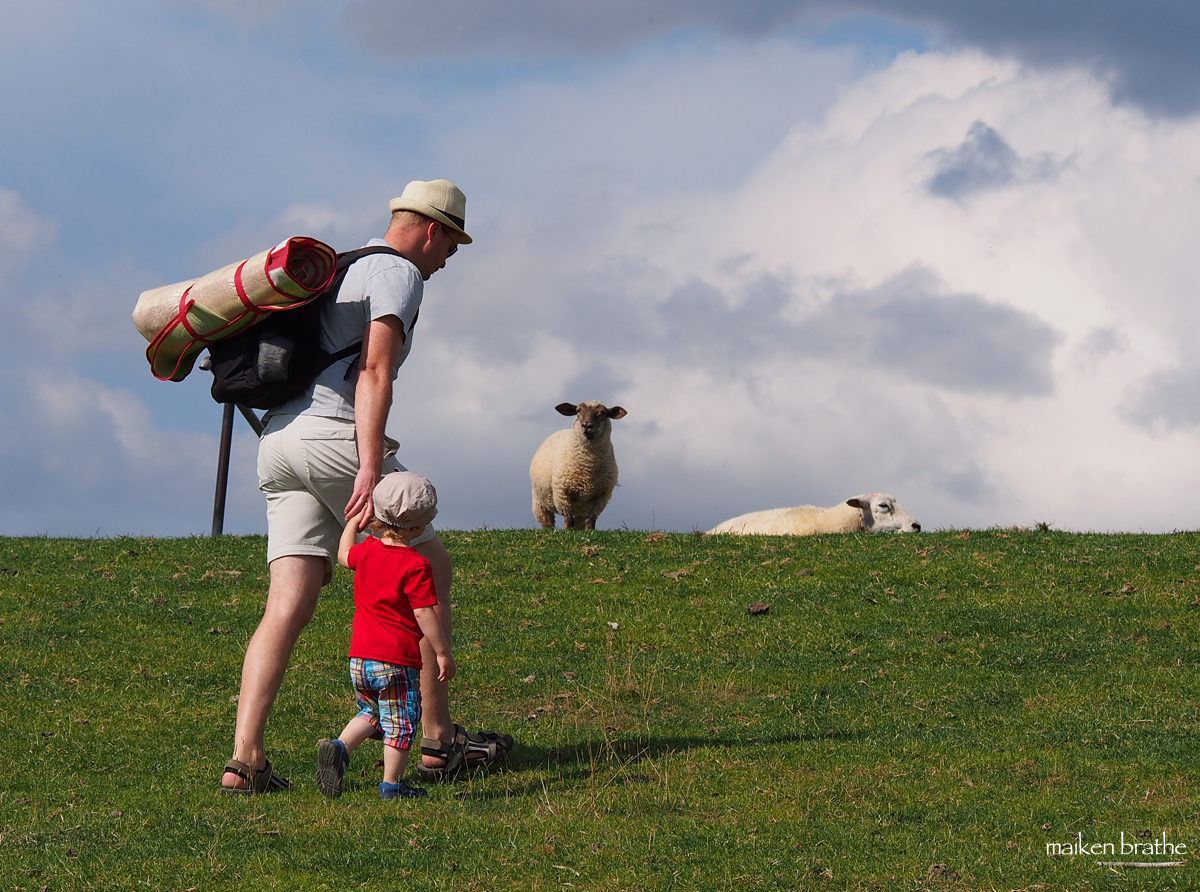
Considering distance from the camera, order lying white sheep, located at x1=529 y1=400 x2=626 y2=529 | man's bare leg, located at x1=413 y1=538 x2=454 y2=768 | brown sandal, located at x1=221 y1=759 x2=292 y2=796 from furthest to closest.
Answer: lying white sheep, located at x1=529 y1=400 x2=626 y2=529, man's bare leg, located at x1=413 y1=538 x2=454 y2=768, brown sandal, located at x1=221 y1=759 x2=292 y2=796

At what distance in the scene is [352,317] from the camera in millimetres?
7203

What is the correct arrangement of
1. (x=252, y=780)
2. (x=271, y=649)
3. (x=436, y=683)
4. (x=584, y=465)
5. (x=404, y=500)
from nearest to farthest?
(x=404, y=500) < (x=271, y=649) < (x=252, y=780) < (x=436, y=683) < (x=584, y=465)

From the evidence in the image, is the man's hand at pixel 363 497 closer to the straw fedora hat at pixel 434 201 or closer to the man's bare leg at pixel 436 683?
the man's bare leg at pixel 436 683

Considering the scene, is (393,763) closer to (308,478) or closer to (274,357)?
(308,478)

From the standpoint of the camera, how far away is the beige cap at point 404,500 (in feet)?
22.1

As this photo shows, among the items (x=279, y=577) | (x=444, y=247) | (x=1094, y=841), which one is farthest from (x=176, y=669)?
(x=1094, y=841)

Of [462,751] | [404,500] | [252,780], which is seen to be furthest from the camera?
[462,751]

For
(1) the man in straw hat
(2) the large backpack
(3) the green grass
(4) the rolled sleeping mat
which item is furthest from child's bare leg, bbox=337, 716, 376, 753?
(4) the rolled sleeping mat

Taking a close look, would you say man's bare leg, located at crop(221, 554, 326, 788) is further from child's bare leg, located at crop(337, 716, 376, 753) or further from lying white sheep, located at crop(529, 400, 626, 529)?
lying white sheep, located at crop(529, 400, 626, 529)

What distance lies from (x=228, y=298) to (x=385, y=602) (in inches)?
73.8

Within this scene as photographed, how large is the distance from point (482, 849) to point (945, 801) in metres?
2.69

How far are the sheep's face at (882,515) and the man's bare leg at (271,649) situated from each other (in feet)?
53.1

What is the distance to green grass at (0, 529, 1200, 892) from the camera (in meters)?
6.09

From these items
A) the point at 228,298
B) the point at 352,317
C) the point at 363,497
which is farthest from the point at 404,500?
A: the point at 228,298
